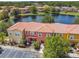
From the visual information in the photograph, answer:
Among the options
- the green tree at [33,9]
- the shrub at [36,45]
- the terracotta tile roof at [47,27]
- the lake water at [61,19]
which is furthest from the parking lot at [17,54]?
the green tree at [33,9]

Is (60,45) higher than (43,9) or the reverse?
the reverse

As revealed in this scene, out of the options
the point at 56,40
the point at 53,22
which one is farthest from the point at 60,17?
the point at 56,40

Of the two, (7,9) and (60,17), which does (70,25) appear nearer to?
(60,17)

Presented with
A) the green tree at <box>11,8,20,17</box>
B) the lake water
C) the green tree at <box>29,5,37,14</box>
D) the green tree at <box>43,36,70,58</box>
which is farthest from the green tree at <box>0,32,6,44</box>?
the green tree at <box>43,36,70,58</box>

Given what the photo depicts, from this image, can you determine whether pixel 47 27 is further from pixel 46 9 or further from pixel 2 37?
pixel 2 37

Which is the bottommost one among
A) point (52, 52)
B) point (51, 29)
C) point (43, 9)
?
point (52, 52)

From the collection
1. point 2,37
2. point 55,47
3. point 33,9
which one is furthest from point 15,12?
point 55,47

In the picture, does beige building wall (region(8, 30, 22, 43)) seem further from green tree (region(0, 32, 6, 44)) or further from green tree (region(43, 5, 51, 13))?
green tree (region(43, 5, 51, 13))
